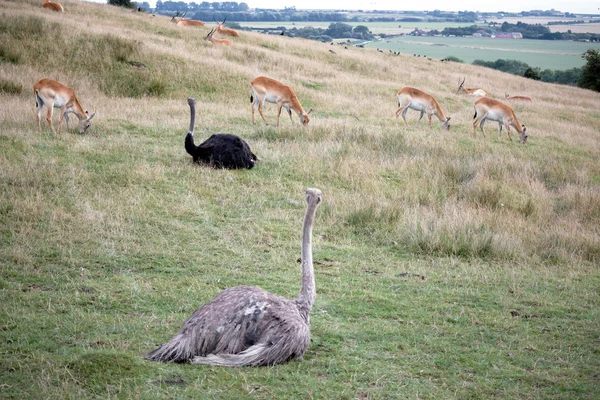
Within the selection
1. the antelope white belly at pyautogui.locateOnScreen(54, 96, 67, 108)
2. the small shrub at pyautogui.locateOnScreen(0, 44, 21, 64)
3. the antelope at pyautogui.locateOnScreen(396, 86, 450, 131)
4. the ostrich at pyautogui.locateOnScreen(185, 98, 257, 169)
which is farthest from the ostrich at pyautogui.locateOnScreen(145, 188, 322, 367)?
the small shrub at pyautogui.locateOnScreen(0, 44, 21, 64)

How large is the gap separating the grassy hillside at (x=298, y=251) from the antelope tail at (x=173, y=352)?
4.2 inches

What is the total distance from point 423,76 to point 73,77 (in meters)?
18.7

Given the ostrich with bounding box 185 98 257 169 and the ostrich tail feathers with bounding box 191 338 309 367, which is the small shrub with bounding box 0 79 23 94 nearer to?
the ostrich with bounding box 185 98 257 169

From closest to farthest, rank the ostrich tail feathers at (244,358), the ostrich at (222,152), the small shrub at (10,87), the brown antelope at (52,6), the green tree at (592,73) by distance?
the ostrich tail feathers at (244,358), the ostrich at (222,152), the small shrub at (10,87), the brown antelope at (52,6), the green tree at (592,73)

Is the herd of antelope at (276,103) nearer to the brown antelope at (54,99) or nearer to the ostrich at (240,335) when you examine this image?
the brown antelope at (54,99)

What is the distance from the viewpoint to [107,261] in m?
7.31

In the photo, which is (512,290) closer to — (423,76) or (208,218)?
(208,218)

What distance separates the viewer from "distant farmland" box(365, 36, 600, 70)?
3285 inches

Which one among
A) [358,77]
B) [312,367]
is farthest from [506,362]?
[358,77]

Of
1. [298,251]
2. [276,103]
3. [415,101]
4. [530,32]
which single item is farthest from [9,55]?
[530,32]

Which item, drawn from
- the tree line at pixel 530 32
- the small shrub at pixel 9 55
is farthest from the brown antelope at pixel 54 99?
the tree line at pixel 530 32

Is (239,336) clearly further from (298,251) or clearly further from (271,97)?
(271,97)

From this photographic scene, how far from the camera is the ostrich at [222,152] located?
11.8 meters

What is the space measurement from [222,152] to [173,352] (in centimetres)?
729
